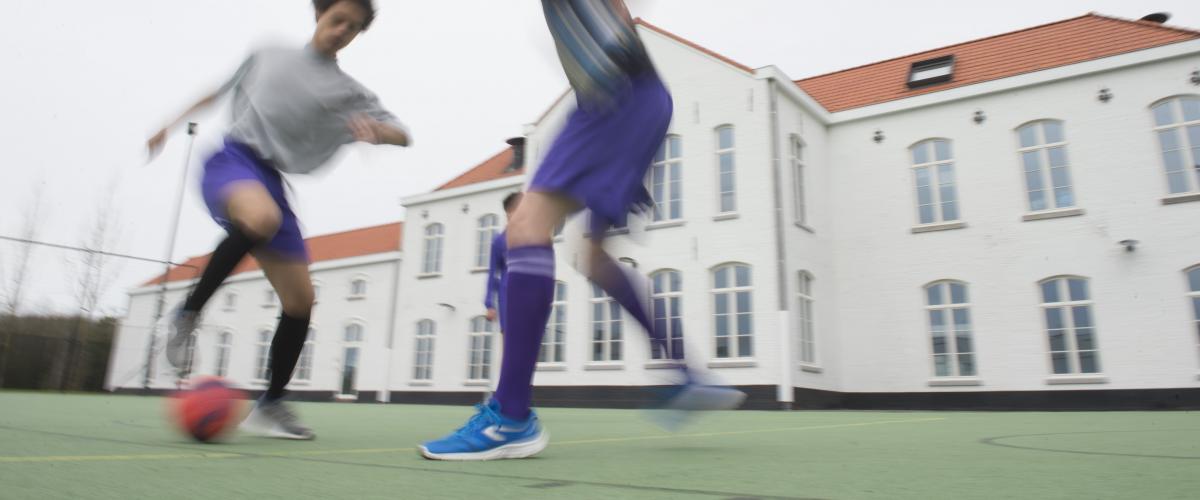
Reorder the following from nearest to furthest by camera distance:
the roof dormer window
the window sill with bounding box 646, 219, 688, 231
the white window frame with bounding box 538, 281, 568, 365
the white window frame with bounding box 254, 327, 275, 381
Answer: the window sill with bounding box 646, 219, 688, 231
the roof dormer window
the white window frame with bounding box 538, 281, 568, 365
the white window frame with bounding box 254, 327, 275, 381

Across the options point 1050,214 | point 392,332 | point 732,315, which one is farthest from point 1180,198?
point 392,332

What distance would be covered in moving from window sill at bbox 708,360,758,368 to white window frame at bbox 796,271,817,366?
1116 millimetres

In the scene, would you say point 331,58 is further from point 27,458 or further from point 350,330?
point 350,330

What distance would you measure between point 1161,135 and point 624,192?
16.1 meters

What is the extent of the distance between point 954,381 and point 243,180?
15.4 meters

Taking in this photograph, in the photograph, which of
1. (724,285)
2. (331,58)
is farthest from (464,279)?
(331,58)

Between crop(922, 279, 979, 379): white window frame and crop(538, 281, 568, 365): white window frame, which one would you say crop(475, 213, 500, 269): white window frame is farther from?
crop(922, 279, 979, 379): white window frame

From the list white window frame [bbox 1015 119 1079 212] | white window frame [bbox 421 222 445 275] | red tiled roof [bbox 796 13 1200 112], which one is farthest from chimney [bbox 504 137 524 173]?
white window frame [bbox 1015 119 1079 212]

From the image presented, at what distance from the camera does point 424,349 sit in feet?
75.0

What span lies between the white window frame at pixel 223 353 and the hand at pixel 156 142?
29382mm

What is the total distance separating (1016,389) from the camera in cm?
1468

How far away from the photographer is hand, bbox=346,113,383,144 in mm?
3166

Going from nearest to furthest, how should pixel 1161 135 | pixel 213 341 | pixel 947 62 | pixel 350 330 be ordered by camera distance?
pixel 1161 135 → pixel 947 62 → pixel 350 330 → pixel 213 341

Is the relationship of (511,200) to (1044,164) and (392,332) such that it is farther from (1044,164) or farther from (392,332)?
(392,332)
